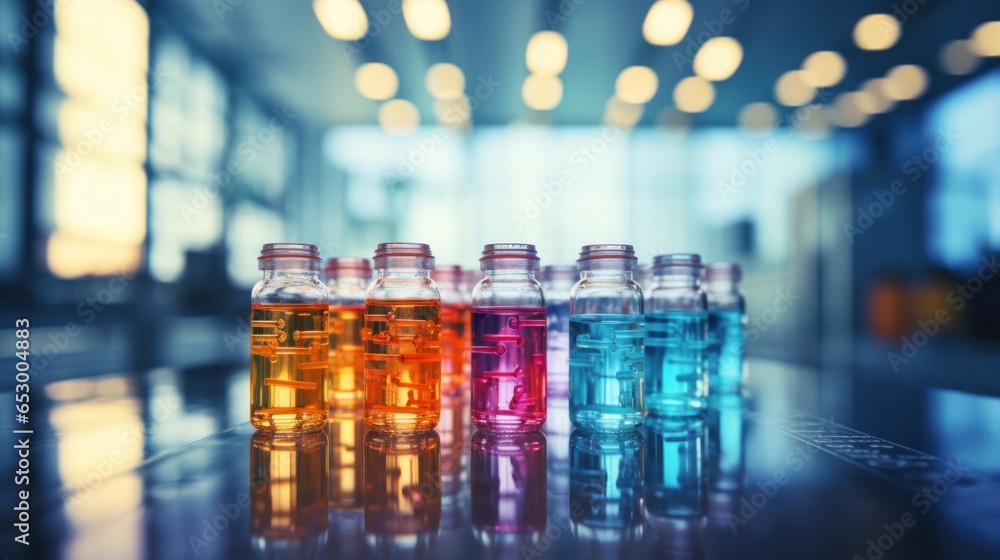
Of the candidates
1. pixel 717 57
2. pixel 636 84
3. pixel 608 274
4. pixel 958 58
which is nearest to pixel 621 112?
pixel 636 84

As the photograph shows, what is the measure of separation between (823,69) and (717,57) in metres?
0.71

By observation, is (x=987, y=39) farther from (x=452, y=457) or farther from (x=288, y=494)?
(x=288, y=494)

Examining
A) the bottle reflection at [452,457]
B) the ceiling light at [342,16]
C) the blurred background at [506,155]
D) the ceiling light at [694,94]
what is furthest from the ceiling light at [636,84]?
the bottle reflection at [452,457]

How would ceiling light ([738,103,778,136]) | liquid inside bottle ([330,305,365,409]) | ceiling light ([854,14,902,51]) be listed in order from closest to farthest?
liquid inside bottle ([330,305,365,409]), ceiling light ([854,14,902,51]), ceiling light ([738,103,778,136])

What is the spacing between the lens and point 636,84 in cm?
299

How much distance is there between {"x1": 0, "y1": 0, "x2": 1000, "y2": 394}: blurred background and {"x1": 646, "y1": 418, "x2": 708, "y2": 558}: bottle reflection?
117cm

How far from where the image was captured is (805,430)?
111cm

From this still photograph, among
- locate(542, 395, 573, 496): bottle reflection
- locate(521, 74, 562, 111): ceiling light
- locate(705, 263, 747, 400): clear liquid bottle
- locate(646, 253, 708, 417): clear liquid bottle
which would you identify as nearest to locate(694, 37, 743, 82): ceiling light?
locate(521, 74, 562, 111): ceiling light

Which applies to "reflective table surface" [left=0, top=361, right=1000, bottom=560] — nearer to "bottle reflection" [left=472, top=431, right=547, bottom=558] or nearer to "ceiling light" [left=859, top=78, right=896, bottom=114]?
"bottle reflection" [left=472, top=431, right=547, bottom=558]

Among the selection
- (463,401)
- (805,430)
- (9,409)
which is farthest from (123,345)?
(805,430)

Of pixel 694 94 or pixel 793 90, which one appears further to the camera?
pixel 694 94

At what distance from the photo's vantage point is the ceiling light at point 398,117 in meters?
3.30

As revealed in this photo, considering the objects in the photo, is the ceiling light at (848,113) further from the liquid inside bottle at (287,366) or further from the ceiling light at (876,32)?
the liquid inside bottle at (287,366)

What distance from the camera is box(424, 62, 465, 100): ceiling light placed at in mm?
2820
